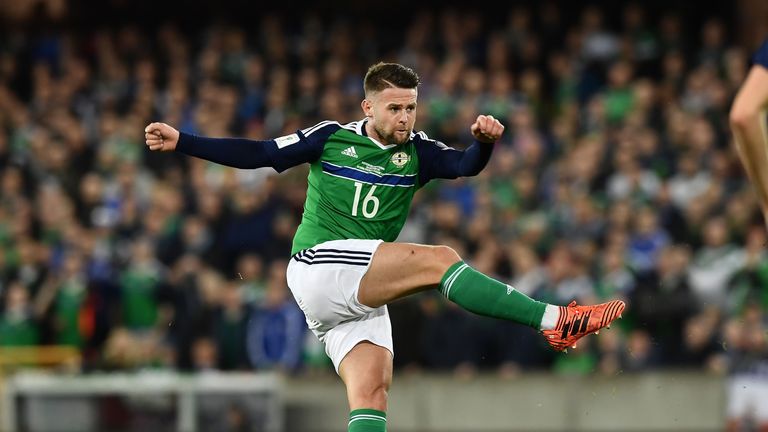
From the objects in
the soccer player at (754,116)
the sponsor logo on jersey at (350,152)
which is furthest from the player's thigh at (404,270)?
the soccer player at (754,116)

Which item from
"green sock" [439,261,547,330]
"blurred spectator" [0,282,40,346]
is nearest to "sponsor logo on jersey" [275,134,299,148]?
"green sock" [439,261,547,330]

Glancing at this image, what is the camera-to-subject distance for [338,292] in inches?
267

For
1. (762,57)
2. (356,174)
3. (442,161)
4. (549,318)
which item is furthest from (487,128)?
(762,57)

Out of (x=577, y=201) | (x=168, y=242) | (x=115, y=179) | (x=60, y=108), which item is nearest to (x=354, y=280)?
(x=577, y=201)

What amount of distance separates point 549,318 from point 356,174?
124 centimetres

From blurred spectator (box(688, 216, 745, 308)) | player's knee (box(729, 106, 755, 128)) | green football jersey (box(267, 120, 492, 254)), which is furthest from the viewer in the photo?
blurred spectator (box(688, 216, 745, 308))

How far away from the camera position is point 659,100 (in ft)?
50.2

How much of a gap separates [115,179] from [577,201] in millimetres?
5651

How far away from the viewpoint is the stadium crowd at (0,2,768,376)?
42.3 ft

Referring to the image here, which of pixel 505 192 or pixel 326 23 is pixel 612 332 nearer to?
pixel 505 192

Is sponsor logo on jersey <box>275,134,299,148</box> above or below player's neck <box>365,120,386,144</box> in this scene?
below

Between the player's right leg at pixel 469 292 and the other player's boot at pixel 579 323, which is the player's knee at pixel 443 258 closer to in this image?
the player's right leg at pixel 469 292

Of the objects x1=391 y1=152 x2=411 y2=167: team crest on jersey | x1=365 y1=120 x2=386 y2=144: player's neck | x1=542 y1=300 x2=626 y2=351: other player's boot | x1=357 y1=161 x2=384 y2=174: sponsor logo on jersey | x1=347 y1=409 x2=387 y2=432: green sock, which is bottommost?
x1=347 y1=409 x2=387 y2=432: green sock

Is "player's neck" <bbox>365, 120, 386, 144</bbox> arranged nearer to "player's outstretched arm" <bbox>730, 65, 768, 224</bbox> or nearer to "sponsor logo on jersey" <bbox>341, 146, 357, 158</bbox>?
"sponsor logo on jersey" <bbox>341, 146, 357, 158</bbox>
